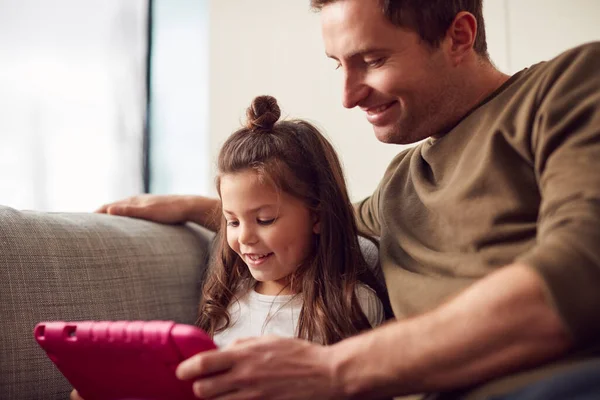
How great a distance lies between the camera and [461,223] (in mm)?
1118

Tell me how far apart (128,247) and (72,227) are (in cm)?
14

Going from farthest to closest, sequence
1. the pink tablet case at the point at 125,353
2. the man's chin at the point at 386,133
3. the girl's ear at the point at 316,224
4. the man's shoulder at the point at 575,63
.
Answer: the girl's ear at the point at 316,224 < the man's chin at the point at 386,133 < the man's shoulder at the point at 575,63 < the pink tablet case at the point at 125,353

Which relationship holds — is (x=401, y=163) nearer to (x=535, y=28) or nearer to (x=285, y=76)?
(x=535, y=28)

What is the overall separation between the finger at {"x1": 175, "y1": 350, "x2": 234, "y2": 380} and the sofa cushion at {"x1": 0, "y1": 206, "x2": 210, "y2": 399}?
18.6 inches

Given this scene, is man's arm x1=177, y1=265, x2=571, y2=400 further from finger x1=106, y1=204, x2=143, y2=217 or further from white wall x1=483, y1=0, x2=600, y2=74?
white wall x1=483, y1=0, x2=600, y2=74

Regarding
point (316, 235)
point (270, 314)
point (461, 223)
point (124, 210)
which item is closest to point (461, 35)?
point (461, 223)

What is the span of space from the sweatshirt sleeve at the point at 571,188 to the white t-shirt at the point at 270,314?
0.46 metres

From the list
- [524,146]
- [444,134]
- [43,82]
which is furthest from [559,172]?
[43,82]

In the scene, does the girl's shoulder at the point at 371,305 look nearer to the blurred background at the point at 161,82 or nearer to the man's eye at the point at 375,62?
the man's eye at the point at 375,62

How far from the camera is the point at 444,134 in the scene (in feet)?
4.27

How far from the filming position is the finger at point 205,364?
873 mm

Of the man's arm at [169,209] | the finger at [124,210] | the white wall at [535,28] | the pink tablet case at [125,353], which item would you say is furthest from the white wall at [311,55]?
the pink tablet case at [125,353]

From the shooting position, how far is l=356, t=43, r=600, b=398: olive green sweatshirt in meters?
0.82

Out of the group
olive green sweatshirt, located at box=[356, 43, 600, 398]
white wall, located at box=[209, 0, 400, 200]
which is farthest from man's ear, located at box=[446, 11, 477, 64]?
white wall, located at box=[209, 0, 400, 200]
